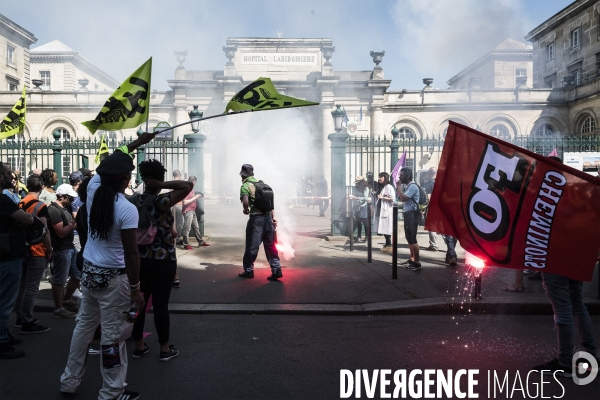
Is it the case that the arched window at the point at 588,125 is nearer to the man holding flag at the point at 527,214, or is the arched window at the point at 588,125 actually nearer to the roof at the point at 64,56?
the man holding flag at the point at 527,214

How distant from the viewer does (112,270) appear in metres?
3.17

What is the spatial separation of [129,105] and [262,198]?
2.46 m

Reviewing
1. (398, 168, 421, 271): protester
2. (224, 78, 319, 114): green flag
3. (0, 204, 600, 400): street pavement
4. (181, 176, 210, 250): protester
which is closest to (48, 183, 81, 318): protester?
(0, 204, 600, 400): street pavement

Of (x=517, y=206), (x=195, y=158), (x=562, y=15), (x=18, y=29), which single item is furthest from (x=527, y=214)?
(x=18, y=29)

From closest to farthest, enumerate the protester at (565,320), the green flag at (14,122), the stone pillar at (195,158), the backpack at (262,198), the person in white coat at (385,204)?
1. the protester at (565,320)
2. the backpack at (262,198)
3. the green flag at (14,122)
4. the person in white coat at (385,204)
5. the stone pillar at (195,158)

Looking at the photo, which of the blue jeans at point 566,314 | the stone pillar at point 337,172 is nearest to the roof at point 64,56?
the stone pillar at point 337,172

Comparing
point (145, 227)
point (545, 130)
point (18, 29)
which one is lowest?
point (145, 227)

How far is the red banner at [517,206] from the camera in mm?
3492

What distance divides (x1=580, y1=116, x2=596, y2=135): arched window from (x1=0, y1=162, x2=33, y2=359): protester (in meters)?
28.4

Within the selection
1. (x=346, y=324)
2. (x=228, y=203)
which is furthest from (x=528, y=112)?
(x=346, y=324)

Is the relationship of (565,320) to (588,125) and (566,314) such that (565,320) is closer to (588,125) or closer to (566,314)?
(566,314)

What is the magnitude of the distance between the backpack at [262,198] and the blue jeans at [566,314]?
3.93 metres

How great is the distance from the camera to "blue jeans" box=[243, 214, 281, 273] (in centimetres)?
682

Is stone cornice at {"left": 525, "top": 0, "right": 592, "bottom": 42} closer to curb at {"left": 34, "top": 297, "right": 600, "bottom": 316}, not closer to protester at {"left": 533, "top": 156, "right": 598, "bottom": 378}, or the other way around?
curb at {"left": 34, "top": 297, "right": 600, "bottom": 316}
